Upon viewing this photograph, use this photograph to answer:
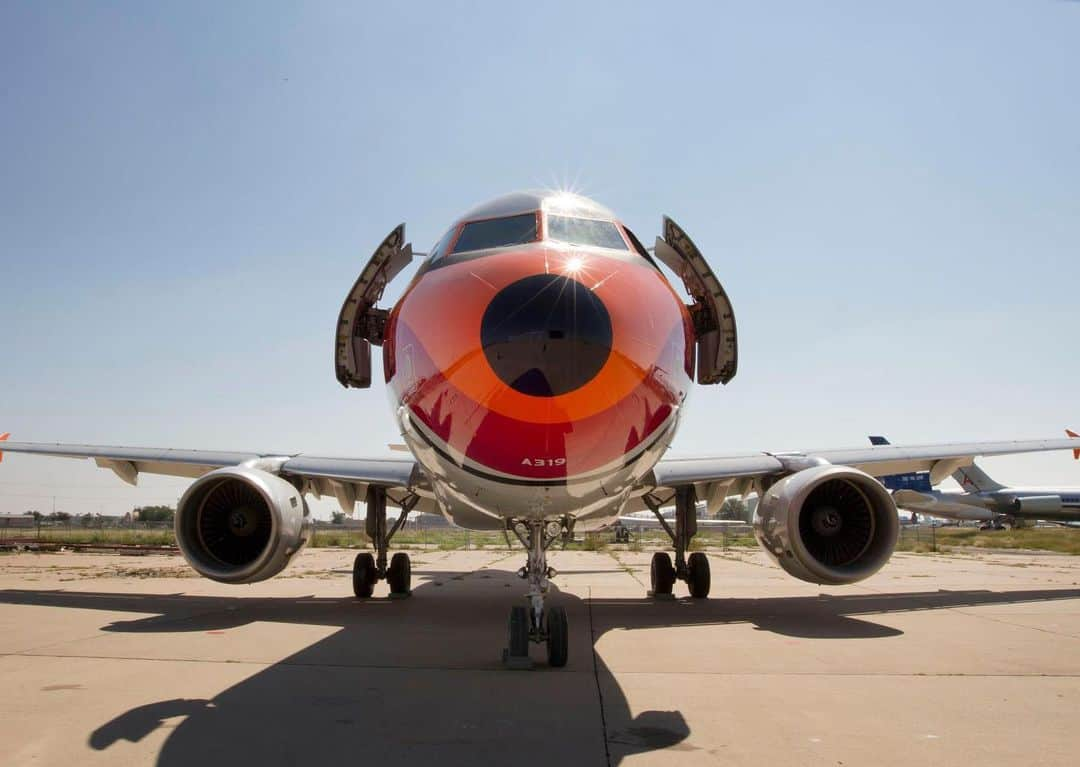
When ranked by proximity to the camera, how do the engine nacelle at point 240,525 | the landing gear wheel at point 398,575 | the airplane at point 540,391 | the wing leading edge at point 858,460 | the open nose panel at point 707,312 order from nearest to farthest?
1. the airplane at point 540,391
2. the open nose panel at point 707,312
3. the engine nacelle at point 240,525
4. the wing leading edge at point 858,460
5. the landing gear wheel at point 398,575

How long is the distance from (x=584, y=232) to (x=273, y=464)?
668cm

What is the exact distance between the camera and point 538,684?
5750 mm

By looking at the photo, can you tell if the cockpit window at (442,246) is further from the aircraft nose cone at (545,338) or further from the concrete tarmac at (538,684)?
the concrete tarmac at (538,684)

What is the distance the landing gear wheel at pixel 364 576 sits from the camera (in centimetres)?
1252

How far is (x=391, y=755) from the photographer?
12.8 feet

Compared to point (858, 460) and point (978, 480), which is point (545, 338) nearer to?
point (858, 460)

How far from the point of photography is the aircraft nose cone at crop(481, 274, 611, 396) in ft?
14.3

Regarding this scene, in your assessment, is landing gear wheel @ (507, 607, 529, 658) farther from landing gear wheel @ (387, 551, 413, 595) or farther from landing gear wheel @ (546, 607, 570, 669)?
landing gear wheel @ (387, 551, 413, 595)

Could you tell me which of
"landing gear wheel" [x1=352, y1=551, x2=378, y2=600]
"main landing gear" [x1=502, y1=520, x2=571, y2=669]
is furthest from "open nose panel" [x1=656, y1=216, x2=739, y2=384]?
"landing gear wheel" [x1=352, y1=551, x2=378, y2=600]

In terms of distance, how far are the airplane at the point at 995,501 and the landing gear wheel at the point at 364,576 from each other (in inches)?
1843

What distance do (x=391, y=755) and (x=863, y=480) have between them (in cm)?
616

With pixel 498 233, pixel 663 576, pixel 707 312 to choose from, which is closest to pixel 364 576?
pixel 663 576

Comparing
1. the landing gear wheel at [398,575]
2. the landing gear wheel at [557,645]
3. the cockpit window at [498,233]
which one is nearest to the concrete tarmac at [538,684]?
the landing gear wheel at [557,645]

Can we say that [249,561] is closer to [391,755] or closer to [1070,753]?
[391,755]
